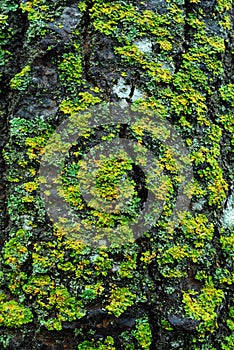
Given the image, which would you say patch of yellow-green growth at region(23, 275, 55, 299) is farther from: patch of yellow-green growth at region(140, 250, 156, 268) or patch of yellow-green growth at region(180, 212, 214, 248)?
patch of yellow-green growth at region(180, 212, 214, 248)

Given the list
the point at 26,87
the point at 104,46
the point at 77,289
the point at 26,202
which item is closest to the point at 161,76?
the point at 104,46

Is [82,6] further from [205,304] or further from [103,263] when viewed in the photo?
[205,304]

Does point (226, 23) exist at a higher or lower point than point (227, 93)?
higher


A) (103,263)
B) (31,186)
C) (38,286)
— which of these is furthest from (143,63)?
(38,286)

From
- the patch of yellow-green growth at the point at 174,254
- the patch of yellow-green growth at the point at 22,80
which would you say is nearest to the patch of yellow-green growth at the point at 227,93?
the patch of yellow-green growth at the point at 174,254

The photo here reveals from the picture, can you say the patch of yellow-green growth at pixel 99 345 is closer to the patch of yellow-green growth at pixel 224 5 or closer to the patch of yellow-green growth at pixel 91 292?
the patch of yellow-green growth at pixel 91 292

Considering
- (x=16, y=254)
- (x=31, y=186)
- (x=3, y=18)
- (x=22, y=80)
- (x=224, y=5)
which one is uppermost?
(x=224, y=5)

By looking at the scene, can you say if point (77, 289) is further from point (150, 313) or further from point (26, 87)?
point (26, 87)

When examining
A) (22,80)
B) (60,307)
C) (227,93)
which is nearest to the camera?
(60,307)

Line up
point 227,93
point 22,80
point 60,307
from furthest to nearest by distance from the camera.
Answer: point 227,93, point 22,80, point 60,307
